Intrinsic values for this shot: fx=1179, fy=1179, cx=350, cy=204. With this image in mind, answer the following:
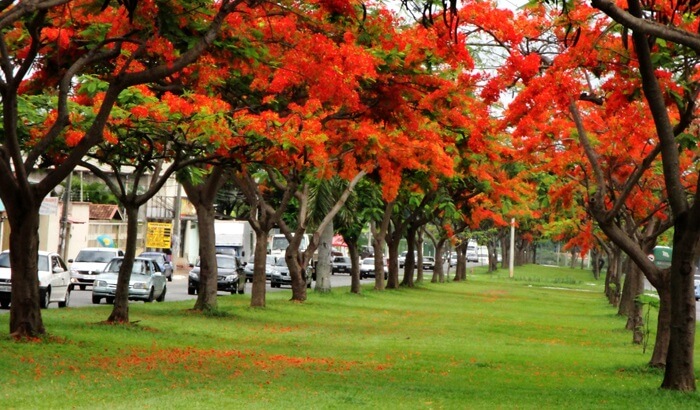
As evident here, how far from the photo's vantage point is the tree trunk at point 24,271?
17188mm

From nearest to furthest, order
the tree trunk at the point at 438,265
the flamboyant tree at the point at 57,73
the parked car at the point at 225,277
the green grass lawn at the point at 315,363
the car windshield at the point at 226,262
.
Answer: the green grass lawn at the point at 315,363 < the flamboyant tree at the point at 57,73 < the parked car at the point at 225,277 < the car windshield at the point at 226,262 < the tree trunk at the point at 438,265

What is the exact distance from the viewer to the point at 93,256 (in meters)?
43.9

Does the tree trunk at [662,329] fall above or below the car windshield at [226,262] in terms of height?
below

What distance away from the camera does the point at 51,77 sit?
19203 millimetres

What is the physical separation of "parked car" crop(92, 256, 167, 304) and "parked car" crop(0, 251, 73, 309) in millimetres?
2418

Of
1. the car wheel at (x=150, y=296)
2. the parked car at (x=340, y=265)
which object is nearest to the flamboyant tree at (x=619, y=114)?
the car wheel at (x=150, y=296)

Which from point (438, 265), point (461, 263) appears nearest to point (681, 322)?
point (438, 265)

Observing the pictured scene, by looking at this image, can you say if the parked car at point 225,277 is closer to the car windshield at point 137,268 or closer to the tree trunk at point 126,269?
the car windshield at point 137,268

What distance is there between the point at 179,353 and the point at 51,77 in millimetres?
5039

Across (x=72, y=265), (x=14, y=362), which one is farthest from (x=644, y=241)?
(x=72, y=265)

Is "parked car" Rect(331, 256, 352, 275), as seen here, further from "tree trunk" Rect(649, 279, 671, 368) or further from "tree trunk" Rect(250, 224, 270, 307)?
"tree trunk" Rect(649, 279, 671, 368)

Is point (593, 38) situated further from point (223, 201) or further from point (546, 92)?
point (223, 201)

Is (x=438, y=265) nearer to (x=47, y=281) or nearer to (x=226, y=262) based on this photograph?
(x=226, y=262)

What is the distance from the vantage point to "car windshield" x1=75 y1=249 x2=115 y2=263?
143ft
